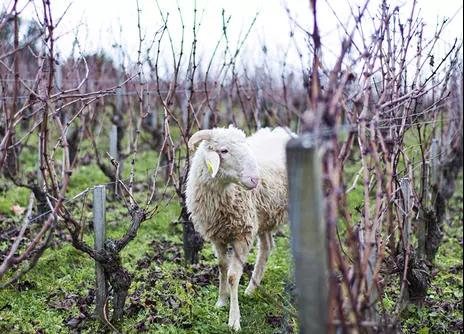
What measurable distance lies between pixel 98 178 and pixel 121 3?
11.2 feet

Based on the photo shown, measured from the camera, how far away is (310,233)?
1.87 m

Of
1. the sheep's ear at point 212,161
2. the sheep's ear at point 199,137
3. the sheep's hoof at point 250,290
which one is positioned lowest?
the sheep's hoof at point 250,290

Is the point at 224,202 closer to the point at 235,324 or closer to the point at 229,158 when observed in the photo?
the point at 229,158

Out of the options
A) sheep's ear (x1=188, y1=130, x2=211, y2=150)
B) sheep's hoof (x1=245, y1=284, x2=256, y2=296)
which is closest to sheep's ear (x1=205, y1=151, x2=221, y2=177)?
sheep's ear (x1=188, y1=130, x2=211, y2=150)

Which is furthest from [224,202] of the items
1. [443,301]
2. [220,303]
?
[443,301]

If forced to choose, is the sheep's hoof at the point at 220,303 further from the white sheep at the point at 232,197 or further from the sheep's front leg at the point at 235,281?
the sheep's front leg at the point at 235,281

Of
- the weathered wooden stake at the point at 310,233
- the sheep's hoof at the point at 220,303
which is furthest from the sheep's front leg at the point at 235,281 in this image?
the weathered wooden stake at the point at 310,233

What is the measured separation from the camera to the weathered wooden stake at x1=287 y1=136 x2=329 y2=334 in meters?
1.85

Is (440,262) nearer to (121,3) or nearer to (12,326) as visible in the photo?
(12,326)

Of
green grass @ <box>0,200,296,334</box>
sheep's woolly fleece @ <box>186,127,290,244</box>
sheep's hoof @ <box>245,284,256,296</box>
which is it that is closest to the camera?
green grass @ <box>0,200,296,334</box>

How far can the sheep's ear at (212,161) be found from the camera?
4.33 metres

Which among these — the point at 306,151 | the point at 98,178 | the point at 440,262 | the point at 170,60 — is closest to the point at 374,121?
the point at 306,151

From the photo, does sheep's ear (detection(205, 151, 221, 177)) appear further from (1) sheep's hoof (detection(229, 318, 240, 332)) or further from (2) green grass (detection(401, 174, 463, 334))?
(2) green grass (detection(401, 174, 463, 334))

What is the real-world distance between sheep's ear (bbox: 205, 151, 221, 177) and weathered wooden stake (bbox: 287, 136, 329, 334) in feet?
7.98
